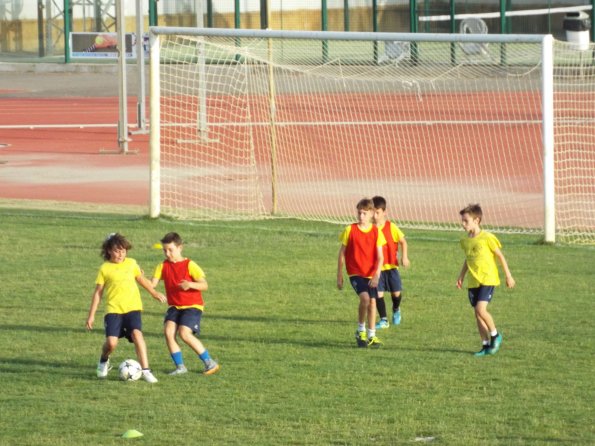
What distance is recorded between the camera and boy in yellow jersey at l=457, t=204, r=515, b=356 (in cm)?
1091

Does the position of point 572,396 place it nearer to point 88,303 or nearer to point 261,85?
point 88,303

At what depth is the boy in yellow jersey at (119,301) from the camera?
1016cm

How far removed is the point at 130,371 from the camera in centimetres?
1012

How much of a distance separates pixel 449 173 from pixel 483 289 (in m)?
12.8

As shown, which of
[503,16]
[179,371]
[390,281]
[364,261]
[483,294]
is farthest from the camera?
[503,16]

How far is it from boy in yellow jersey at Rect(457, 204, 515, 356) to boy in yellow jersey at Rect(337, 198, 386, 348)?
2.73 feet

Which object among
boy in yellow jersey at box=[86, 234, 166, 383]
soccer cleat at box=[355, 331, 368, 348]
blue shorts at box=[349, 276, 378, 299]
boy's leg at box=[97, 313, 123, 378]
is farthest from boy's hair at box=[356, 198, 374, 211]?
boy's leg at box=[97, 313, 123, 378]

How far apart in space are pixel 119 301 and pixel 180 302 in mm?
490

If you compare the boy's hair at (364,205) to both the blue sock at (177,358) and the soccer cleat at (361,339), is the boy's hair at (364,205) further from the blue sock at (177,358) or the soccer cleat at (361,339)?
the blue sock at (177,358)

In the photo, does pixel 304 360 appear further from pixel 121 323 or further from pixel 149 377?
pixel 121 323

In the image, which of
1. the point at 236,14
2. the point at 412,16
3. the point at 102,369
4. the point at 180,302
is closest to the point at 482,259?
the point at 180,302

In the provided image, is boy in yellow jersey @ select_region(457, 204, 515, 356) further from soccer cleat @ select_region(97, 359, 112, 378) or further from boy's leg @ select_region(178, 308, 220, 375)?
soccer cleat @ select_region(97, 359, 112, 378)

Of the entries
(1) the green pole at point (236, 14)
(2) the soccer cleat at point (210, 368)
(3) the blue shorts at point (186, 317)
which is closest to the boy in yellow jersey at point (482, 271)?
(2) the soccer cleat at point (210, 368)

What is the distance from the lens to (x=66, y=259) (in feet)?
52.7
